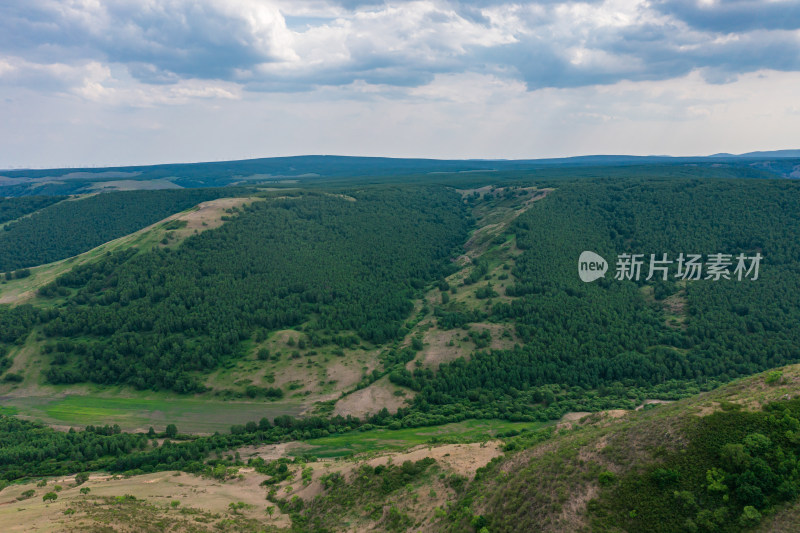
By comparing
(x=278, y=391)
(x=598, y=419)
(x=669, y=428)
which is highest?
(x=669, y=428)

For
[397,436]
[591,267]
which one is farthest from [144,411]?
[591,267]

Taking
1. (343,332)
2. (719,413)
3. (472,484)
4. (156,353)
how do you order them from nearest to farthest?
(719,413), (472,484), (156,353), (343,332)

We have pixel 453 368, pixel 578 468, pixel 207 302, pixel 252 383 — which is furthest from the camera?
pixel 207 302

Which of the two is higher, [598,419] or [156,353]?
[598,419]

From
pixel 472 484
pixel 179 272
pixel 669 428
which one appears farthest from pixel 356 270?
pixel 669 428

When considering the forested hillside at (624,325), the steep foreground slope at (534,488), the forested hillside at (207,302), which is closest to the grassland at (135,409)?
the forested hillside at (207,302)

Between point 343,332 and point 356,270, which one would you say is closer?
point 343,332

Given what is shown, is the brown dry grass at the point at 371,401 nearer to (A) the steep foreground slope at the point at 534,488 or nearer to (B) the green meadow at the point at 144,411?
(B) the green meadow at the point at 144,411

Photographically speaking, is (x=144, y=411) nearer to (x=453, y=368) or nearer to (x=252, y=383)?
(x=252, y=383)

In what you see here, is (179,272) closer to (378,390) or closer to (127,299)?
(127,299)
